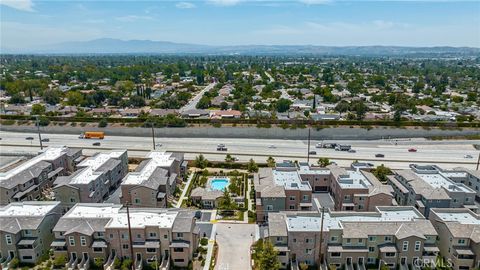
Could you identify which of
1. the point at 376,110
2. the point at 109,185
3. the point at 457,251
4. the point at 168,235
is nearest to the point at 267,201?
the point at 168,235

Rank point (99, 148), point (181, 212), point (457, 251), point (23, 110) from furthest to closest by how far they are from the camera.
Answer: point (23, 110), point (99, 148), point (181, 212), point (457, 251)

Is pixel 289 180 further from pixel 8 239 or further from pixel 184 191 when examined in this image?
pixel 8 239

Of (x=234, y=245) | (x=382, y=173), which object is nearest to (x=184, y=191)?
(x=234, y=245)

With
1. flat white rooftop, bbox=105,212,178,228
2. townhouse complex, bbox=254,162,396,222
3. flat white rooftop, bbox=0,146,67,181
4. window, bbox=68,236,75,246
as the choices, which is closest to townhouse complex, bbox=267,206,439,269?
townhouse complex, bbox=254,162,396,222

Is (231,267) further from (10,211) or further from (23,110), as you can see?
(23,110)

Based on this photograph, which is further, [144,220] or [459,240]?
[144,220]

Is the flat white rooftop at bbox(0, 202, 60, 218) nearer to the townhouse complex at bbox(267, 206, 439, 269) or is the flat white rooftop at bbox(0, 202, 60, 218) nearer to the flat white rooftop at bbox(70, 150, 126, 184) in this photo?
the flat white rooftop at bbox(70, 150, 126, 184)
